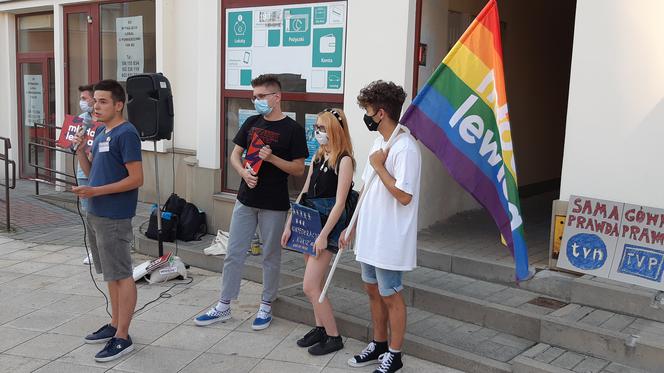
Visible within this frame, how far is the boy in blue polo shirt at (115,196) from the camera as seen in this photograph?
14.2 ft

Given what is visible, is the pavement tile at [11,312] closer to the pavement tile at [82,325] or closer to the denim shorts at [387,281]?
the pavement tile at [82,325]

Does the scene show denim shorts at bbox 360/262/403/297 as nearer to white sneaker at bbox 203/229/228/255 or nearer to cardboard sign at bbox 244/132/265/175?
cardboard sign at bbox 244/132/265/175

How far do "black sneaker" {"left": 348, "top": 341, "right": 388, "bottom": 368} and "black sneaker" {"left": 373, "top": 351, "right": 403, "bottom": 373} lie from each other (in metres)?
0.19

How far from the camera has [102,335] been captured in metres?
4.73

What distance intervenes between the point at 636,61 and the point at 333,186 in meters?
2.49

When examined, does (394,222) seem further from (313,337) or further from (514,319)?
(514,319)

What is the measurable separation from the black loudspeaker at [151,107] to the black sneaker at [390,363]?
135 inches

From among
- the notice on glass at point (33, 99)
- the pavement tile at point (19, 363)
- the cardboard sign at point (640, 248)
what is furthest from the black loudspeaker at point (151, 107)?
the notice on glass at point (33, 99)

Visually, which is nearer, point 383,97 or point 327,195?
point 383,97

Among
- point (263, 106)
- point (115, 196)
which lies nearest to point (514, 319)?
point (263, 106)

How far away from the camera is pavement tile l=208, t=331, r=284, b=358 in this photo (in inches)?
181

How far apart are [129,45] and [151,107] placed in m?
3.88

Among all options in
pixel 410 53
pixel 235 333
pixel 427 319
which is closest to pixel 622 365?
pixel 427 319

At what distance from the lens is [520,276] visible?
3.69m
